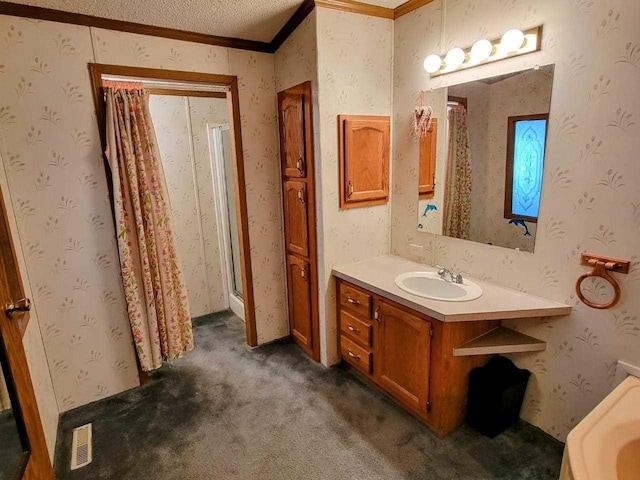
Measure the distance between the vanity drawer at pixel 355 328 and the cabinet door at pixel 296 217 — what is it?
21.1 inches

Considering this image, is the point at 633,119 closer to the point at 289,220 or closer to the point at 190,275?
the point at 289,220

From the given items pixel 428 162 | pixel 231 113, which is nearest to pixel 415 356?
pixel 428 162

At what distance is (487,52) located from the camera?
182 centimetres

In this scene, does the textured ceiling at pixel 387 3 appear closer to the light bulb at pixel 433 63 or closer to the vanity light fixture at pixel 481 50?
the light bulb at pixel 433 63

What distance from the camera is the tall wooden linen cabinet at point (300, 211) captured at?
2.37 meters

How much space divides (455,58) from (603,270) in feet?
4.32

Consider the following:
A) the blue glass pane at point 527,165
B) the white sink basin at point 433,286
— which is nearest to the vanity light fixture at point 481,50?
the blue glass pane at point 527,165

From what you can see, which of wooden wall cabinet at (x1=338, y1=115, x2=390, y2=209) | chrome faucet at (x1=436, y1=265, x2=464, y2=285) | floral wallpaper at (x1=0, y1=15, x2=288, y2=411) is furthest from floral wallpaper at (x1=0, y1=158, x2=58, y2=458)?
chrome faucet at (x1=436, y1=265, x2=464, y2=285)

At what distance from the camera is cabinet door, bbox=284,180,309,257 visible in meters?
2.51

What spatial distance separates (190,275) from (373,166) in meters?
2.06

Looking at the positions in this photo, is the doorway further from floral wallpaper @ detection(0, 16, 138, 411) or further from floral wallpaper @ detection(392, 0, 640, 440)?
floral wallpaper @ detection(392, 0, 640, 440)

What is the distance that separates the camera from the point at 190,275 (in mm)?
3389

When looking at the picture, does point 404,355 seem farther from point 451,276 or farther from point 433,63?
point 433,63

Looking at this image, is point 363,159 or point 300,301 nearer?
point 363,159
